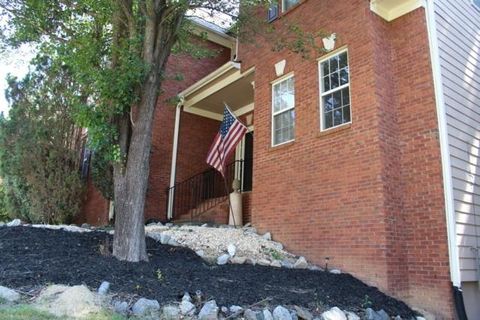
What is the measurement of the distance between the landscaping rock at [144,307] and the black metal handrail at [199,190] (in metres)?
7.64

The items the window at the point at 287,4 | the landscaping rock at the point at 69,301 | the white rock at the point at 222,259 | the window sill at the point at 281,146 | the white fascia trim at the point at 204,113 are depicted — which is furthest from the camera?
the white fascia trim at the point at 204,113

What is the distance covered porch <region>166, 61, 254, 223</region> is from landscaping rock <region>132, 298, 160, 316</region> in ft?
22.0

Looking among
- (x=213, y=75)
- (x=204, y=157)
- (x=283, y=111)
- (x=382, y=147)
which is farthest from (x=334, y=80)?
(x=204, y=157)

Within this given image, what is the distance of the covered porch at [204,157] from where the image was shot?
1130 centimetres

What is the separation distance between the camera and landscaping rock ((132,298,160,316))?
159 inches

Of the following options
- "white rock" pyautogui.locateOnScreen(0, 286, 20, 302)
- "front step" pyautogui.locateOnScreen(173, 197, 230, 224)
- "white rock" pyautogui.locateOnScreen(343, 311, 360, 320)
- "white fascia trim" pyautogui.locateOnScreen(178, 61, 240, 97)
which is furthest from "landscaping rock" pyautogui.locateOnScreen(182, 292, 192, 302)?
"white fascia trim" pyautogui.locateOnScreen(178, 61, 240, 97)

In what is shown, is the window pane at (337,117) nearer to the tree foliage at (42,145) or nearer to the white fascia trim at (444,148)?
the white fascia trim at (444,148)

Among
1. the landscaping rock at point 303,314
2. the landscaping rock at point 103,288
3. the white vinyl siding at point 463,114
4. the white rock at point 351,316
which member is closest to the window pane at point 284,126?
the white vinyl siding at point 463,114

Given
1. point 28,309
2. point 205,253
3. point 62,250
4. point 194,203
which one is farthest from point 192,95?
point 28,309

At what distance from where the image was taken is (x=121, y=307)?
408 cm

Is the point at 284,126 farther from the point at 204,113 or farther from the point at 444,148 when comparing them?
the point at 204,113

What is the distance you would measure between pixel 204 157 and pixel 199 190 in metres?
1.13

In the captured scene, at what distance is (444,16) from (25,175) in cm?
1028

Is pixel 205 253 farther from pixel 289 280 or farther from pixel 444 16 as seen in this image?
pixel 444 16
